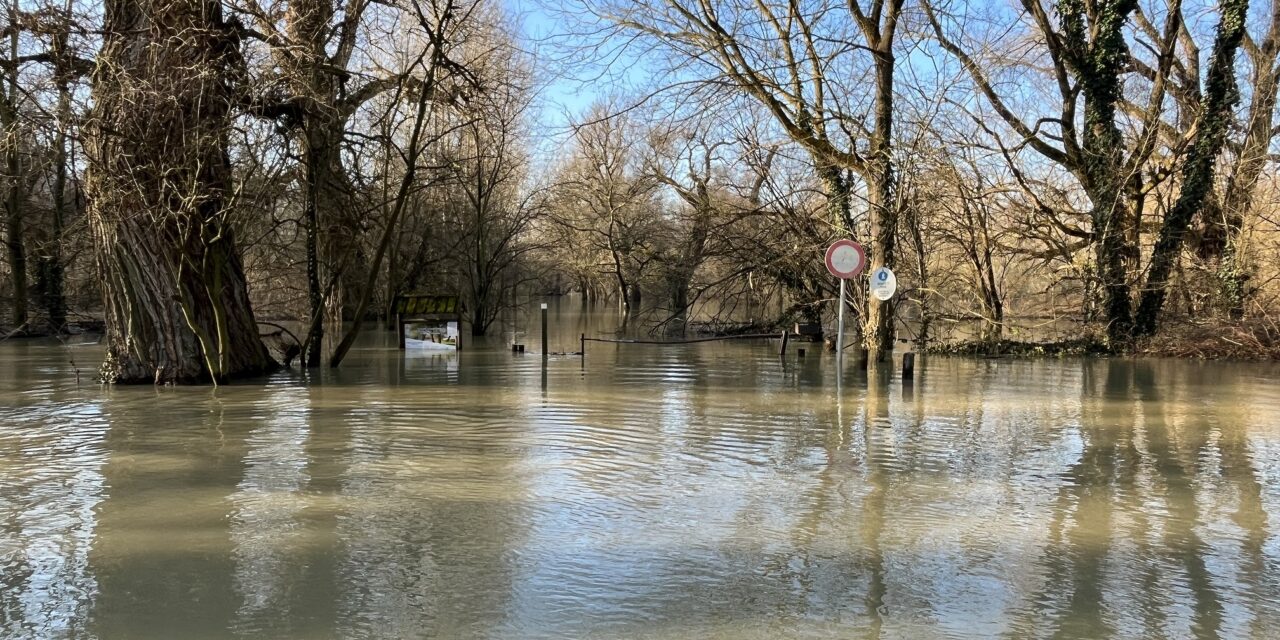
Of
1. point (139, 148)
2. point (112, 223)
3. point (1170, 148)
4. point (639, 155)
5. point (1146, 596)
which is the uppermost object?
point (639, 155)

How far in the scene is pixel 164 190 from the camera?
11023mm

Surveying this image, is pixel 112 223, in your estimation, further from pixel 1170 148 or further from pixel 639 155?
pixel 639 155

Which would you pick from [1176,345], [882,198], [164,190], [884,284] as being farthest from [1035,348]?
[164,190]

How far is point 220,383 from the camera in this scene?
1242cm

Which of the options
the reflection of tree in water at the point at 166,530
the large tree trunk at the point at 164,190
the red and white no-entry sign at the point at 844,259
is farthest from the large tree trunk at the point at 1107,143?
the reflection of tree in water at the point at 166,530

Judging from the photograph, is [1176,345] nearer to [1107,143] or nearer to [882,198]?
[1107,143]

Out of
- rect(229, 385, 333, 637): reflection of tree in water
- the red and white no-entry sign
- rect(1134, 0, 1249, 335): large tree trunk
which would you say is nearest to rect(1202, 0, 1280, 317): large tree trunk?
rect(1134, 0, 1249, 335): large tree trunk

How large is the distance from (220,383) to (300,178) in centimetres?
329

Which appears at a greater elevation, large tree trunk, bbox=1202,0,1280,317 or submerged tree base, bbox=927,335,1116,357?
large tree trunk, bbox=1202,0,1280,317

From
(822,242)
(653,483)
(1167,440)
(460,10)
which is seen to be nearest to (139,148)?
(460,10)

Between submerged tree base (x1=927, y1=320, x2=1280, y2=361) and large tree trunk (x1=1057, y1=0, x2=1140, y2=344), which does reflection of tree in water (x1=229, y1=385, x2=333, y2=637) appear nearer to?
submerged tree base (x1=927, y1=320, x2=1280, y2=361)

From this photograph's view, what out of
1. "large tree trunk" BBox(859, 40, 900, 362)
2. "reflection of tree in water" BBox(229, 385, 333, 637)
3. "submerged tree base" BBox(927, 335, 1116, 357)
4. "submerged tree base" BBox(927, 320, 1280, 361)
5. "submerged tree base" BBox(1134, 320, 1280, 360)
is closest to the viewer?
"reflection of tree in water" BBox(229, 385, 333, 637)

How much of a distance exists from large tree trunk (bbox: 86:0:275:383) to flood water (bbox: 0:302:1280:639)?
1561 millimetres

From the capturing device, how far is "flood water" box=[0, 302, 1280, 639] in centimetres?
404
